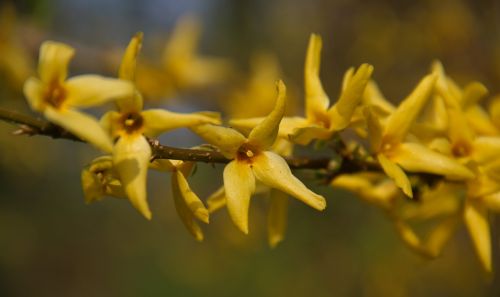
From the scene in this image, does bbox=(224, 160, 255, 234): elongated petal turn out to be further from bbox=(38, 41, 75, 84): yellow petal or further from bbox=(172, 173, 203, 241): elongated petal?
bbox=(38, 41, 75, 84): yellow petal

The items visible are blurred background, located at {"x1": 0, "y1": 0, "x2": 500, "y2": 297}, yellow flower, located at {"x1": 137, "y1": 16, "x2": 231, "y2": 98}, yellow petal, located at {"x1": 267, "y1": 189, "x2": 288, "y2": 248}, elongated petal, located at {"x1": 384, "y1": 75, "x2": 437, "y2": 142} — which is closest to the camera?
elongated petal, located at {"x1": 384, "y1": 75, "x2": 437, "y2": 142}

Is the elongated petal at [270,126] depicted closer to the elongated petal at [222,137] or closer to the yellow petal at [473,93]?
the elongated petal at [222,137]

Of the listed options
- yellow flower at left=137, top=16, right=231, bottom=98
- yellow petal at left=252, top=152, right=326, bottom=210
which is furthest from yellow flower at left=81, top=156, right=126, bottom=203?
yellow flower at left=137, top=16, right=231, bottom=98

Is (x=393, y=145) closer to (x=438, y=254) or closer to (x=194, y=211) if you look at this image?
(x=438, y=254)

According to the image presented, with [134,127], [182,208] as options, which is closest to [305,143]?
[182,208]

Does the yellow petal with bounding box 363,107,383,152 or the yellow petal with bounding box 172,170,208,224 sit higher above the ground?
the yellow petal with bounding box 363,107,383,152

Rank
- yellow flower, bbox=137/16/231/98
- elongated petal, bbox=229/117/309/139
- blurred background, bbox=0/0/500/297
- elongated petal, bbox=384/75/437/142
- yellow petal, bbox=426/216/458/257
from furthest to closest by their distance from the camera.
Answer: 1. blurred background, bbox=0/0/500/297
2. yellow flower, bbox=137/16/231/98
3. yellow petal, bbox=426/216/458/257
4. elongated petal, bbox=384/75/437/142
5. elongated petal, bbox=229/117/309/139
